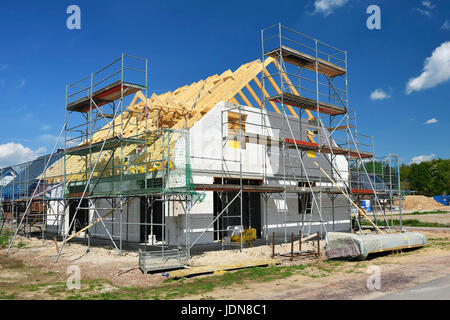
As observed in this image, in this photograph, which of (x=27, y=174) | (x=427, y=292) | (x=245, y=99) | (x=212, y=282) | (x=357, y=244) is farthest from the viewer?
(x=27, y=174)

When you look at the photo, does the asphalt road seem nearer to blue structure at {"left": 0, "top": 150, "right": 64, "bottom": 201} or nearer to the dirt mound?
blue structure at {"left": 0, "top": 150, "right": 64, "bottom": 201}

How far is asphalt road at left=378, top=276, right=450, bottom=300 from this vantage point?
7.77 metres

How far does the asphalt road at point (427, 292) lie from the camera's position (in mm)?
7766

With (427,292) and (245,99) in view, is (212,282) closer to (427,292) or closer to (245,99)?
(427,292)

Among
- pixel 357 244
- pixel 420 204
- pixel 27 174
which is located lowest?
pixel 357 244

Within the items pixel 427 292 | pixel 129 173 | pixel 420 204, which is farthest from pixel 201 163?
pixel 420 204

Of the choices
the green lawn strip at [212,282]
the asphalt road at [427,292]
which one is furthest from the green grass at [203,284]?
the asphalt road at [427,292]

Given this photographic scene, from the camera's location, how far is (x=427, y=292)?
27.1ft

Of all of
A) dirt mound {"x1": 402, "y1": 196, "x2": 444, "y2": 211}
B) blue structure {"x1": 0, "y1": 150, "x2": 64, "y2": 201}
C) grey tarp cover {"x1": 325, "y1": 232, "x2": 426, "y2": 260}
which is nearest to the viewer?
grey tarp cover {"x1": 325, "y1": 232, "x2": 426, "y2": 260}

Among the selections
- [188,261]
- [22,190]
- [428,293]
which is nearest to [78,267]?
[188,261]

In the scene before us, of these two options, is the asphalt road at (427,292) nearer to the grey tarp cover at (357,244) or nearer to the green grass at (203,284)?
the green grass at (203,284)

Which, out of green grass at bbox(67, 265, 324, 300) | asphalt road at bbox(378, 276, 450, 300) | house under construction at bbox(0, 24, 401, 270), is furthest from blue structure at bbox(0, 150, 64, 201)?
asphalt road at bbox(378, 276, 450, 300)
